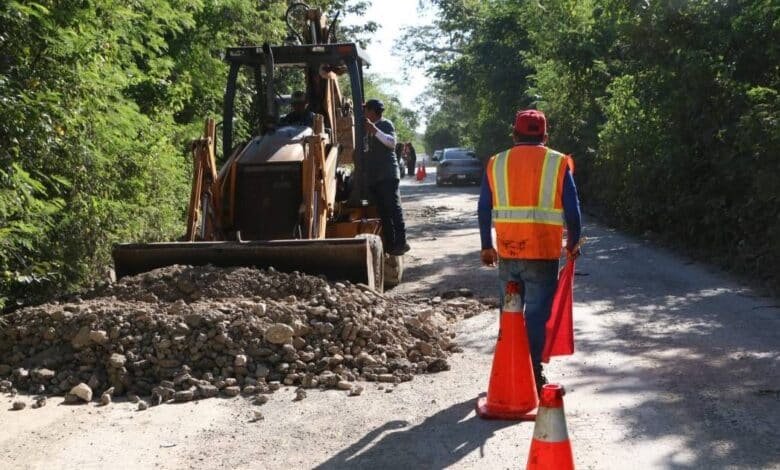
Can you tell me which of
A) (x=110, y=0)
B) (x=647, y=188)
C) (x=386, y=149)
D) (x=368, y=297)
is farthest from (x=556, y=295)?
(x=647, y=188)

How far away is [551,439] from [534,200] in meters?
2.08

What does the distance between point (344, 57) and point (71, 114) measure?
3099mm

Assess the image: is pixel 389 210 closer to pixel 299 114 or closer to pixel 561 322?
pixel 299 114

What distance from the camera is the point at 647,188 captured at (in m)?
15.6

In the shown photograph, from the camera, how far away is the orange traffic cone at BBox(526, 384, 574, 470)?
418 cm

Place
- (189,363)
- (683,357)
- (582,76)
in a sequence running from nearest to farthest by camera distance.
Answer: (189,363) → (683,357) → (582,76)

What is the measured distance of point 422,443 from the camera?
214 inches

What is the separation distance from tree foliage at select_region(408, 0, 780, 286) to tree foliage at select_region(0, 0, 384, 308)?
6939mm

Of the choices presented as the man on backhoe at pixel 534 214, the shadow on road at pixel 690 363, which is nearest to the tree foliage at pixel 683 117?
the shadow on road at pixel 690 363

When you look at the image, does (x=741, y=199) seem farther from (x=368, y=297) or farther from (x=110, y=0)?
(x=110, y=0)

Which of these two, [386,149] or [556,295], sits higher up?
[386,149]

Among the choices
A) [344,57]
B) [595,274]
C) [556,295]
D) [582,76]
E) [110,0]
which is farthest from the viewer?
[582,76]

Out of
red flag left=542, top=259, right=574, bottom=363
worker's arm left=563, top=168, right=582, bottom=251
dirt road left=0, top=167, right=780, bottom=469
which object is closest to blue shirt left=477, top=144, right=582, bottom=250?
worker's arm left=563, top=168, right=582, bottom=251

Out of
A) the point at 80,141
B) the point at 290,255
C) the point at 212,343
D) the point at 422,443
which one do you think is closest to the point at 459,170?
the point at 80,141
